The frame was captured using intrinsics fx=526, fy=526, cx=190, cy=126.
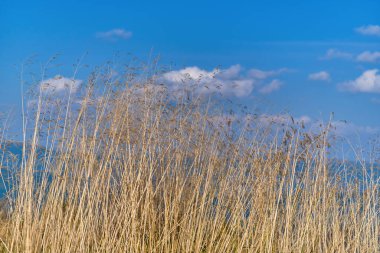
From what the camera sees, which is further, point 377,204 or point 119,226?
point 377,204

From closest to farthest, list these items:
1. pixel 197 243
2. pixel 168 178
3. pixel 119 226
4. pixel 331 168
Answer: pixel 119 226 < pixel 197 243 < pixel 168 178 < pixel 331 168

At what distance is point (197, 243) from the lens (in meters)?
3.84

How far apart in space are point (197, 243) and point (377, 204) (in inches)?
64.3

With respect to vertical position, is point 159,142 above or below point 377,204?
above

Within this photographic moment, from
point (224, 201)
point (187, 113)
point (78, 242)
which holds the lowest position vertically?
point (78, 242)

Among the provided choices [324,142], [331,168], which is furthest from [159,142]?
[331,168]

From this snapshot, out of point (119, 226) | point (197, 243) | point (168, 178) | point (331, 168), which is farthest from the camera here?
point (331, 168)

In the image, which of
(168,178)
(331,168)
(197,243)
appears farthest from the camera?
(331,168)

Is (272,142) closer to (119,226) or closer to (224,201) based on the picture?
(224,201)

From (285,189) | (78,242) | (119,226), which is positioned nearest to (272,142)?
(285,189)

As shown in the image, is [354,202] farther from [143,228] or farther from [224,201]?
[143,228]

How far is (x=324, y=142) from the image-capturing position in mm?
3938

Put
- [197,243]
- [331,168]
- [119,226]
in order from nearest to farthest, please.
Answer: [119,226]
[197,243]
[331,168]

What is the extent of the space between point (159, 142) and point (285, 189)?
1.02 meters
